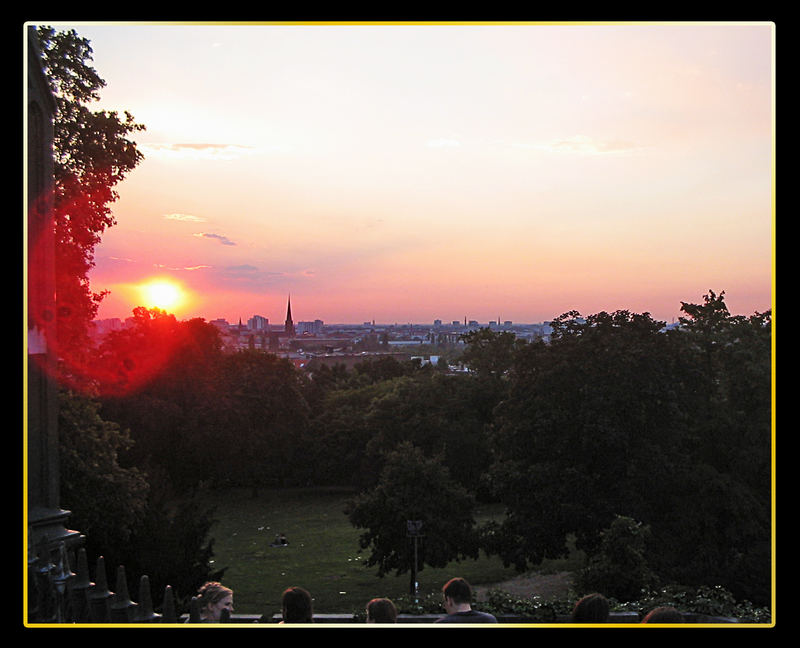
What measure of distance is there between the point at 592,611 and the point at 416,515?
31.0 feet

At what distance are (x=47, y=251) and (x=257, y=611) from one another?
771cm

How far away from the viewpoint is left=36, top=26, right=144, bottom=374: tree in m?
8.73

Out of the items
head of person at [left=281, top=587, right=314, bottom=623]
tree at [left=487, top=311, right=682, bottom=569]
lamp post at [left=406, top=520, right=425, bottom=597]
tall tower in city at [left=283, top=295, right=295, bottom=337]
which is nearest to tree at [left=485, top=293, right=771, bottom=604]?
tree at [left=487, top=311, right=682, bottom=569]

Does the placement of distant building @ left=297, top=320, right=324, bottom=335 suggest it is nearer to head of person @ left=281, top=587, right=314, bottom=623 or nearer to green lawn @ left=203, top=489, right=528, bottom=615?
green lawn @ left=203, top=489, right=528, bottom=615

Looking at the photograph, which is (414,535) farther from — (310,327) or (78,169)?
(78,169)

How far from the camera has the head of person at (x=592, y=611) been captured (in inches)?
124

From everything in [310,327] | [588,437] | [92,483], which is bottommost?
[92,483]

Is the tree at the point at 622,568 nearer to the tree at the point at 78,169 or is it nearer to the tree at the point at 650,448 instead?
the tree at the point at 650,448

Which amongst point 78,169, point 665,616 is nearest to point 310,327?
point 78,169

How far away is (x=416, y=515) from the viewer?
40.6 feet

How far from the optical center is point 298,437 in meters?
23.5
